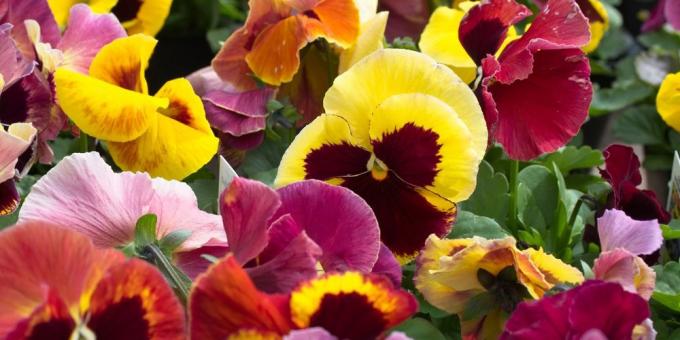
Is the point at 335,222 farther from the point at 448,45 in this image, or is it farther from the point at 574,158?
the point at 574,158

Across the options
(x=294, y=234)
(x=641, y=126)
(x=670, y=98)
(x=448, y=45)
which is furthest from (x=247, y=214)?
(x=641, y=126)

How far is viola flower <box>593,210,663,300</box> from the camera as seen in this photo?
52 cm

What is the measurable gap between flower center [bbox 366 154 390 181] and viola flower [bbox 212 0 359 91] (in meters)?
0.18

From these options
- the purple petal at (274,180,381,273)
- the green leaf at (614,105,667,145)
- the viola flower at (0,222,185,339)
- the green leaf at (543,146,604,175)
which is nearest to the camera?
the viola flower at (0,222,185,339)

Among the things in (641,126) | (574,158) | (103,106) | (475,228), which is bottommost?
(641,126)

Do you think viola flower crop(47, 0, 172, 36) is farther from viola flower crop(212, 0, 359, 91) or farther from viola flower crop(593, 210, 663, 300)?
viola flower crop(593, 210, 663, 300)

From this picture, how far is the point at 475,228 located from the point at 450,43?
0.17m

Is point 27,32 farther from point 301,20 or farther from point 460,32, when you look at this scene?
point 460,32

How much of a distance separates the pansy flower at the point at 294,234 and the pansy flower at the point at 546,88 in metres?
0.22

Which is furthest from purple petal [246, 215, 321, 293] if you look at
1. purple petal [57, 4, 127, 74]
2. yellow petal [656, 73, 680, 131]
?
yellow petal [656, 73, 680, 131]

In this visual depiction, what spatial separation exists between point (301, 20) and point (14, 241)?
446 millimetres

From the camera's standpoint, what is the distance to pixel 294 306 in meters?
0.43

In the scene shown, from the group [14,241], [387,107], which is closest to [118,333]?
[14,241]

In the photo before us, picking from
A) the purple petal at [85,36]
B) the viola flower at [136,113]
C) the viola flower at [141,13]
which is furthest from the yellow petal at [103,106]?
the viola flower at [141,13]
